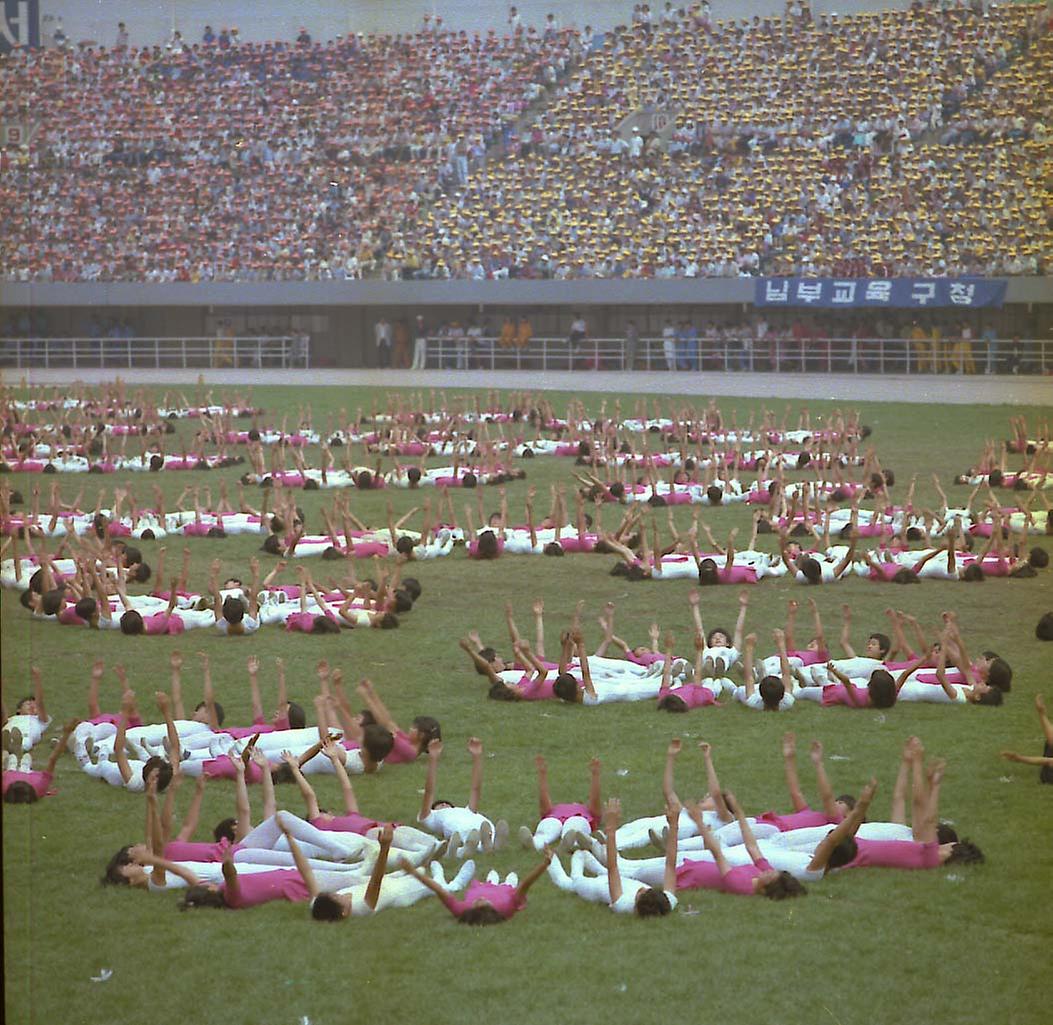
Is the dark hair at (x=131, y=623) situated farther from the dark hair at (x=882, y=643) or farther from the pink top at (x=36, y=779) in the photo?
the dark hair at (x=882, y=643)

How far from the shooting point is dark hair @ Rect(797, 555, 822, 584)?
30.7ft

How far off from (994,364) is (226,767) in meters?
12.6

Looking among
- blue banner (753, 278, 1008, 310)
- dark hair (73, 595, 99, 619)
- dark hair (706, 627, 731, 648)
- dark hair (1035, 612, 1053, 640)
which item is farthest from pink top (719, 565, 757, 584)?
blue banner (753, 278, 1008, 310)

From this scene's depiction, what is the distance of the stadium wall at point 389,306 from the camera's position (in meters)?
9.51

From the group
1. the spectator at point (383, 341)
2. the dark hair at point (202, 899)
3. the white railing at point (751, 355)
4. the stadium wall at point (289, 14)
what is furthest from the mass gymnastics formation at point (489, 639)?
the white railing at point (751, 355)

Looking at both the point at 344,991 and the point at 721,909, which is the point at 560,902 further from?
the point at 344,991

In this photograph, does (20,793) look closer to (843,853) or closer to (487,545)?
(843,853)

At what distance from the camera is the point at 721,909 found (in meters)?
4.48

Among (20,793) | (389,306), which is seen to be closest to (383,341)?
(389,306)

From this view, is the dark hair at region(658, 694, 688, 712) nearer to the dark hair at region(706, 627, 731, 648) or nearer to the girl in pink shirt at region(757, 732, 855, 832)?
the dark hair at region(706, 627, 731, 648)

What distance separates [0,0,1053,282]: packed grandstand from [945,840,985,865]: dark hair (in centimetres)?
270

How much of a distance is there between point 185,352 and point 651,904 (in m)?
→ 8.61

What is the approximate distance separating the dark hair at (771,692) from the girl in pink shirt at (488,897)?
2215mm

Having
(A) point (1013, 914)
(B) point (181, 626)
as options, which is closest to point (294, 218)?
(B) point (181, 626)
